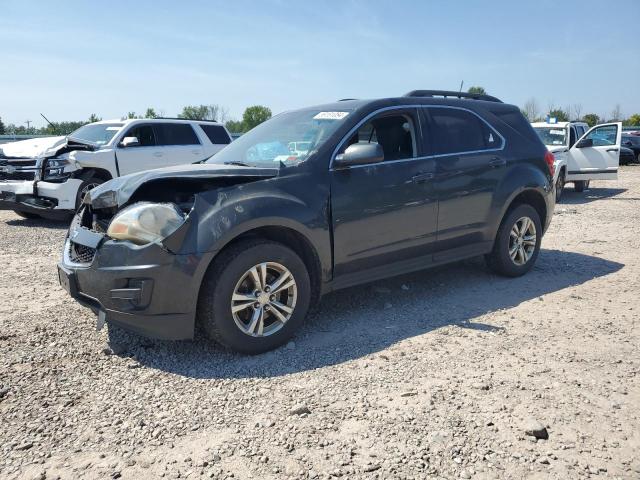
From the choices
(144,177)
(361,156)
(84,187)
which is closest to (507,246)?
(361,156)

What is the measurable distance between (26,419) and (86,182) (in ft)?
22.5

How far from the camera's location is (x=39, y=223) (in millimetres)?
9711

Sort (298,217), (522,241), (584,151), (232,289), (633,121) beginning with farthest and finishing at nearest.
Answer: (633,121) < (584,151) < (522,241) < (298,217) < (232,289)

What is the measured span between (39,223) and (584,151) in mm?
12067

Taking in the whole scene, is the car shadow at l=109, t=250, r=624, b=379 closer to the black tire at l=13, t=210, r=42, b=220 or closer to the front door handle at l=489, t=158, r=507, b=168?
the front door handle at l=489, t=158, r=507, b=168

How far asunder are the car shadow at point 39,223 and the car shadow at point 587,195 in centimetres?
1002

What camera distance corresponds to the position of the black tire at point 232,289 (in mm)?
3486

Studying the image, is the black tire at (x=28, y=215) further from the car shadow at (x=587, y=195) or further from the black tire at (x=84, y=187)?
the car shadow at (x=587, y=195)

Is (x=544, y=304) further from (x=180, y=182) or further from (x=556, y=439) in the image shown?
(x=180, y=182)

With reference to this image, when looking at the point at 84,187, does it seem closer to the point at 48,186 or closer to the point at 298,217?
the point at 48,186

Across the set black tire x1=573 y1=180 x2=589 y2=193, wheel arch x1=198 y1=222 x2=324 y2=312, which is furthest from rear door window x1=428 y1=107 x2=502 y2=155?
black tire x1=573 y1=180 x2=589 y2=193

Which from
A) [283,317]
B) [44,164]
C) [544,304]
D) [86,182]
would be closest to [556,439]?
[283,317]

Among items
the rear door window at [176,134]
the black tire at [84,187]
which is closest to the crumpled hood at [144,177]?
the black tire at [84,187]

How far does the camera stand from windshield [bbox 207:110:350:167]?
13.9 feet
